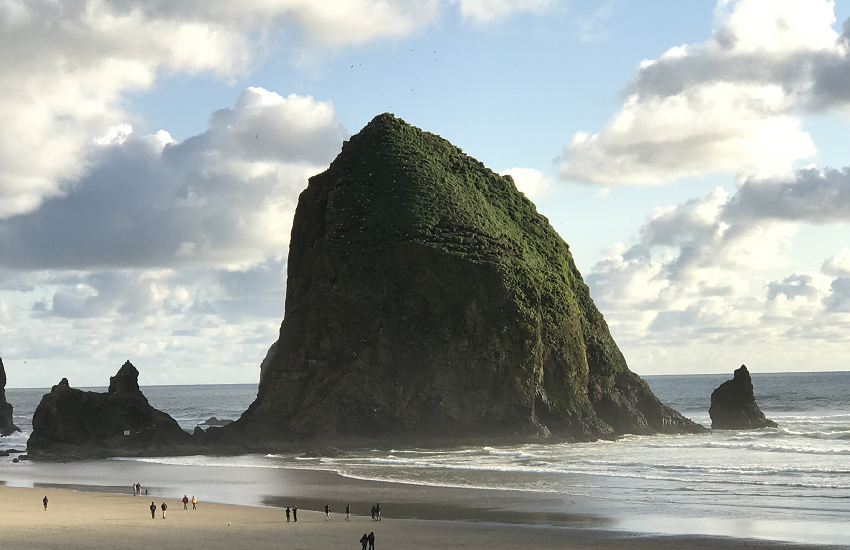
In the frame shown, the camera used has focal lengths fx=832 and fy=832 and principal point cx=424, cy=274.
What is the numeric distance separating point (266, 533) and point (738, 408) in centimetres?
5878

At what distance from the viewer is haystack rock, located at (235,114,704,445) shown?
62281mm

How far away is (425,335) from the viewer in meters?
64.1

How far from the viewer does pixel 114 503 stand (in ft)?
122

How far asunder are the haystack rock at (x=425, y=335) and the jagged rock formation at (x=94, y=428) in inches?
264

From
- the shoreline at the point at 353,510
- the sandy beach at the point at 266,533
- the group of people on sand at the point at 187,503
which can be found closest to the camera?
the sandy beach at the point at 266,533

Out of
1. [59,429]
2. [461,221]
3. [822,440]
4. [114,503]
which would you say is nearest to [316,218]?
[461,221]

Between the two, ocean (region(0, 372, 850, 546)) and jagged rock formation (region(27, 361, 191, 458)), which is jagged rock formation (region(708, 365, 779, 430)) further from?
jagged rock formation (region(27, 361, 191, 458))

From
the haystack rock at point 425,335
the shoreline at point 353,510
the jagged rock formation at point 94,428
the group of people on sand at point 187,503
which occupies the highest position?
the haystack rock at point 425,335

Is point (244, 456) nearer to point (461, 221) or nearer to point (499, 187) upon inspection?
point (461, 221)

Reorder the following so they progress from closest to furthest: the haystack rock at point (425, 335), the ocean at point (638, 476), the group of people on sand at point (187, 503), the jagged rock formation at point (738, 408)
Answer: the ocean at point (638, 476)
the group of people on sand at point (187, 503)
the haystack rock at point (425, 335)
the jagged rock formation at point (738, 408)

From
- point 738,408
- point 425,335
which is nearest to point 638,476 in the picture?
point 425,335

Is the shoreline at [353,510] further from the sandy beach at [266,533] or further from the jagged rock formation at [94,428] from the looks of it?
the jagged rock formation at [94,428]

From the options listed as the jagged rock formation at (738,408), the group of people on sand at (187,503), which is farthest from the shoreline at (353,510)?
the jagged rock formation at (738,408)

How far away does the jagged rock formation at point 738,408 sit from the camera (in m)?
75.8
